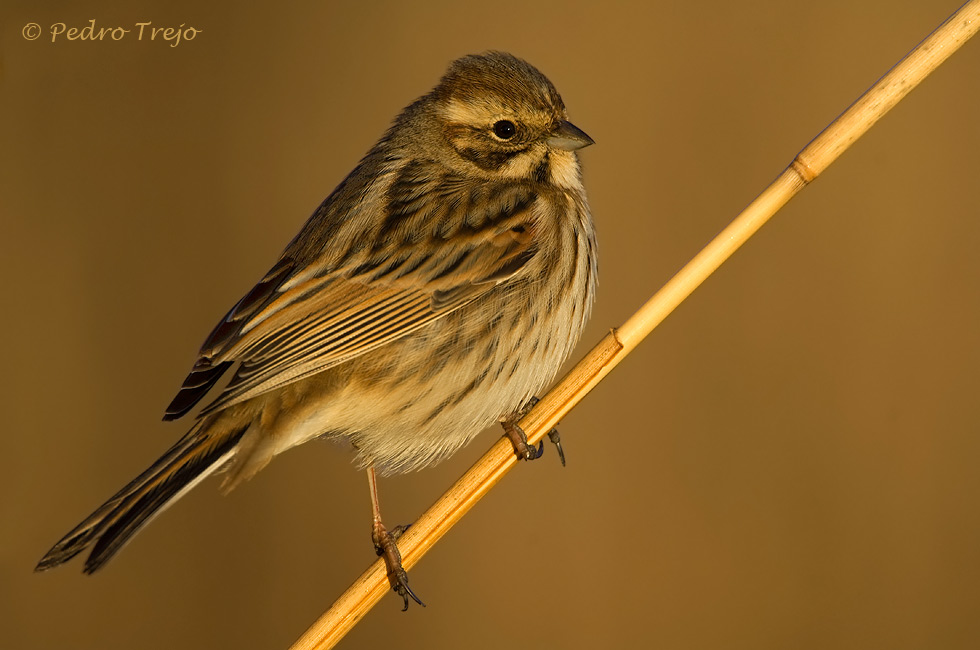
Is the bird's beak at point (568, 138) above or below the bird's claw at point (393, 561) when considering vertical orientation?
above

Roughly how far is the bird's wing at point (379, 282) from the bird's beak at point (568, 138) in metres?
0.18

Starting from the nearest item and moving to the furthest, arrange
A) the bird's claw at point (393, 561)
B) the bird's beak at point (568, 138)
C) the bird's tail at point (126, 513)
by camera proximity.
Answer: the bird's tail at point (126, 513), the bird's claw at point (393, 561), the bird's beak at point (568, 138)

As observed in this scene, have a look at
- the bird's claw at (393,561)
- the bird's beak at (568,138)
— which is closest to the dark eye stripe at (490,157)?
the bird's beak at (568,138)

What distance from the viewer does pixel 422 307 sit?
3240 mm

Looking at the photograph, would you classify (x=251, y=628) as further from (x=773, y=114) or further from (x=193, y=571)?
(x=773, y=114)

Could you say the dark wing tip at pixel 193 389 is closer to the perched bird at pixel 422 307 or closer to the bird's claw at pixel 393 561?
the perched bird at pixel 422 307

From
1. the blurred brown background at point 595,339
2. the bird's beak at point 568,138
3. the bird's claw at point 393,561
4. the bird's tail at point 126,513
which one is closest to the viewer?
the bird's tail at point 126,513

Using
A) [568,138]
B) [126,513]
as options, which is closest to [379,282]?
[568,138]

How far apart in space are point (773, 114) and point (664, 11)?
0.72m

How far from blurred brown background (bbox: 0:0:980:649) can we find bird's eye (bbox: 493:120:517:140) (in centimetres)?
133

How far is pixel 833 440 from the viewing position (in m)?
4.64

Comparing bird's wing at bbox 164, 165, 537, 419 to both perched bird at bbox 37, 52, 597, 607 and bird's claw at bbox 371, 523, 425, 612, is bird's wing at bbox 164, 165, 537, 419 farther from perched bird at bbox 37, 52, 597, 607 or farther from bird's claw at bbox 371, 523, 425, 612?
bird's claw at bbox 371, 523, 425, 612

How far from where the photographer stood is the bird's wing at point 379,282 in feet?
10.2

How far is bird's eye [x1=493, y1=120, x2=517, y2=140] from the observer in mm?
3520
